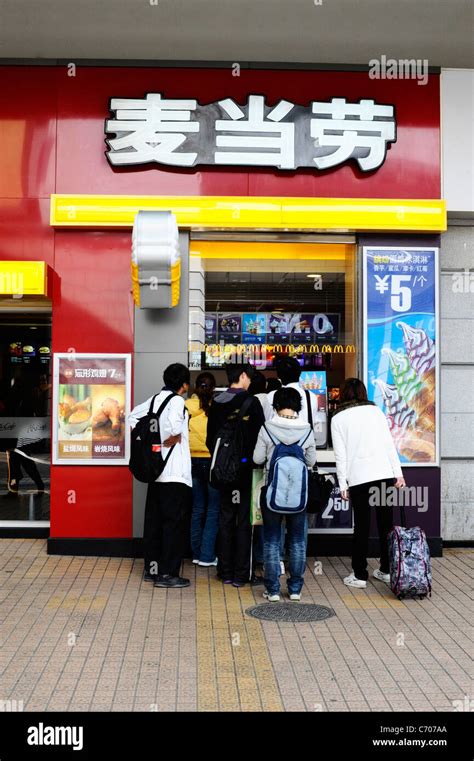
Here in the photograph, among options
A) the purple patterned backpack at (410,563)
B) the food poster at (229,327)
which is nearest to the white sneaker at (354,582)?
the purple patterned backpack at (410,563)

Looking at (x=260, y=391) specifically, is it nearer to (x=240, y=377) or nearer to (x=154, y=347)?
(x=240, y=377)

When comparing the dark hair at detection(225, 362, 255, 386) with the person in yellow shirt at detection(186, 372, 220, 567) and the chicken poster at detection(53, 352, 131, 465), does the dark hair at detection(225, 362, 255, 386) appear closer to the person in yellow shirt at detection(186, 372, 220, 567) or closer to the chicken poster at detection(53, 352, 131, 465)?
the person in yellow shirt at detection(186, 372, 220, 567)

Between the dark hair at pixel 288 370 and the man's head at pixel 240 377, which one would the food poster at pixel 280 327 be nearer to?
the dark hair at pixel 288 370

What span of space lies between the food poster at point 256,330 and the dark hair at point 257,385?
83 centimetres

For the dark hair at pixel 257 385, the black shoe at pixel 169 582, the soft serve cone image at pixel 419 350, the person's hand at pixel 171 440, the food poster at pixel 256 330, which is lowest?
the black shoe at pixel 169 582

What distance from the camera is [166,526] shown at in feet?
21.6

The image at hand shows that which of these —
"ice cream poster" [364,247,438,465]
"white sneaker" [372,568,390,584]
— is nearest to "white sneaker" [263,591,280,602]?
"white sneaker" [372,568,390,584]

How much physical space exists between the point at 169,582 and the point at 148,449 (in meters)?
1.14

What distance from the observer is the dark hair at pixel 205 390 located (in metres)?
7.47

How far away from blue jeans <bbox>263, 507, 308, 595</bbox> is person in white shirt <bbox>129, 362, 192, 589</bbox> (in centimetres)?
77

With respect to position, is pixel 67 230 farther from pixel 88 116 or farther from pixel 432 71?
pixel 432 71

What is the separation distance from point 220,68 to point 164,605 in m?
5.16

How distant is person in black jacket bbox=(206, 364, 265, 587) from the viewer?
258 inches

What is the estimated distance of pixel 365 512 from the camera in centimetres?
678
